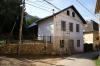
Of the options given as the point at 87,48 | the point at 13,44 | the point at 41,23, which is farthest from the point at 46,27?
the point at 87,48

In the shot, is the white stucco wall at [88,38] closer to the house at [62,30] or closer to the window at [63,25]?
the house at [62,30]

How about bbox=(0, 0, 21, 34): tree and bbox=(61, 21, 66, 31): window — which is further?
bbox=(0, 0, 21, 34): tree

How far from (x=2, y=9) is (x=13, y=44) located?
11479mm

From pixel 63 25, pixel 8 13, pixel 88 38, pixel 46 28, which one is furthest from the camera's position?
pixel 88 38

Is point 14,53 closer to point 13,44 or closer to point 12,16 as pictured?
point 13,44

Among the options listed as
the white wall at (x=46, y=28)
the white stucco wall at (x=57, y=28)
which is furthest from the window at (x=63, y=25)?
the white wall at (x=46, y=28)

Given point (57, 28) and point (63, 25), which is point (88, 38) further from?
point (57, 28)

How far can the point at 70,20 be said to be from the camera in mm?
32281

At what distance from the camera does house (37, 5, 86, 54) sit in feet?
93.4

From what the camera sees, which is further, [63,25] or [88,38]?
[88,38]

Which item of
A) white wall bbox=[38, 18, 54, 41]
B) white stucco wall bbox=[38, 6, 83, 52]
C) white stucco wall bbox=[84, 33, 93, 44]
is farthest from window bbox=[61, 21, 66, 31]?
white stucco wall bbox=[84, 33, 93, 44]

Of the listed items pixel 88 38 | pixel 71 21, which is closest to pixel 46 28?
pixel 71 21

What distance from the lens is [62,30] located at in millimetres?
29875

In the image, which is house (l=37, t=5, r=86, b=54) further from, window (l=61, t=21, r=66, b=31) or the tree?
the tree
